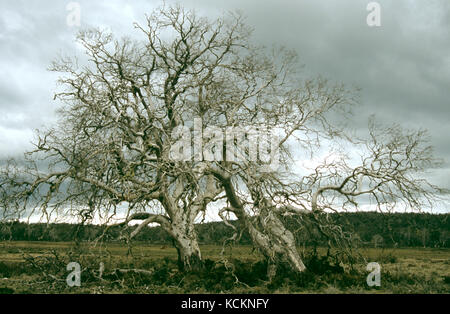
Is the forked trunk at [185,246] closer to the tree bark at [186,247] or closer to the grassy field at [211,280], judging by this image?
the tree bark at [186,247]

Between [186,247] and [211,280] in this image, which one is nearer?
[211,280]

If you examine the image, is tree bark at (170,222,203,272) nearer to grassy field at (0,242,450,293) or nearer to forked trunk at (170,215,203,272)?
forked trunk at (170,215,203,272)

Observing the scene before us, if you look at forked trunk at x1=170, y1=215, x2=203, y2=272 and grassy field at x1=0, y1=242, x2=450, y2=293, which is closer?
grassy field at x1=0, y1=242, x2=450, y2=293

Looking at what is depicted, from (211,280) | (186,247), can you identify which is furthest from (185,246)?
(211,280)

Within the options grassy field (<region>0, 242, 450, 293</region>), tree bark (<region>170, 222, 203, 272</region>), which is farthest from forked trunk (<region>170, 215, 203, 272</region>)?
grassy field (<region>0, 242, 450, 293</region>)

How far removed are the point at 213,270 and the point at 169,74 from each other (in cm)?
757

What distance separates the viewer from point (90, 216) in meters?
14.1

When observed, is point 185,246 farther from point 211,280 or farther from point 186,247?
point 211,280

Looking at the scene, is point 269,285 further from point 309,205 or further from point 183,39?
point 183,39
